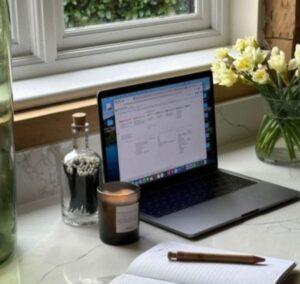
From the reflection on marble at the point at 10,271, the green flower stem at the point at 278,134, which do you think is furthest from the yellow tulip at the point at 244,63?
the reflection on marble at the point at 10,271

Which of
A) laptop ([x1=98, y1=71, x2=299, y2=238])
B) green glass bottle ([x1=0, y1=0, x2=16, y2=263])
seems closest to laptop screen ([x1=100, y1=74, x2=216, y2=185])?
laptop ([x1=98, y1=71, x2=299, y2=238])

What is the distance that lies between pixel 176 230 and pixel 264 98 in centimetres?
54

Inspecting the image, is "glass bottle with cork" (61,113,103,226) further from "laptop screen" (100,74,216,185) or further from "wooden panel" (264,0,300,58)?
"wooden panel" (264,0,300,58)

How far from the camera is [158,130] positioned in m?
1.66

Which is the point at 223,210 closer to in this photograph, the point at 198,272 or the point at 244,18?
the point at 198,272

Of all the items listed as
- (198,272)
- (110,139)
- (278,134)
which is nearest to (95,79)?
(110,139)

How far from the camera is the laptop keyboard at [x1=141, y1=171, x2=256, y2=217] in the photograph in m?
1.58

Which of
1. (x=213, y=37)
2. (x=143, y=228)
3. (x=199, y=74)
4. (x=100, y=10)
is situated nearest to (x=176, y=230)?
(x=143, y=228)

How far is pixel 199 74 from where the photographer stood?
1731mm

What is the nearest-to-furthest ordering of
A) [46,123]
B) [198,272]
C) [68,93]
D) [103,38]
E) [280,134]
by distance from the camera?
[198,272] → [46,123] → [68,93] → [280,134] → [103,38]

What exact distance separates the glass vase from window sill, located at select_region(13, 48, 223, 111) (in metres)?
0.27

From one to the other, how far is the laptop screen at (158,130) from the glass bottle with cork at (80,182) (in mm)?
Result: 42

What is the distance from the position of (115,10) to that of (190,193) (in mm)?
661

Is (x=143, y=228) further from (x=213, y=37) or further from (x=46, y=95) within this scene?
(x=213, y=37)
